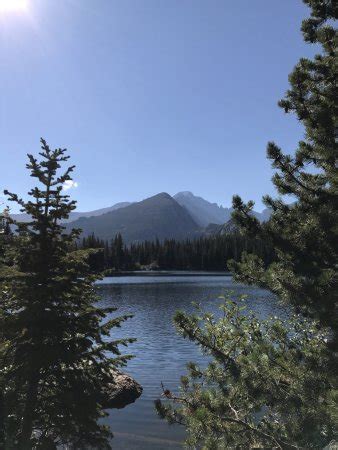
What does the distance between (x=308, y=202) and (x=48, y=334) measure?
270 inches

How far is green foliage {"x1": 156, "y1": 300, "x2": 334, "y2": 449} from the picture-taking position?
8359mm

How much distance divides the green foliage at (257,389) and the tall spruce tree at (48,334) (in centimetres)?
202

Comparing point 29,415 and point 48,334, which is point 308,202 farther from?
point 29,415

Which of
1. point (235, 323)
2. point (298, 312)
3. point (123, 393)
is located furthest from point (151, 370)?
point (298, 312)

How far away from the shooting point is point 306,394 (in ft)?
27.7

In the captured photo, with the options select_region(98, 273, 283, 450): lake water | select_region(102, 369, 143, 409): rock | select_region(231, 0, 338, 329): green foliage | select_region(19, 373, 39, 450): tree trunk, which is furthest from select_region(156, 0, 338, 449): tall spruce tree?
select_region(102, 369, 143, 409): rock

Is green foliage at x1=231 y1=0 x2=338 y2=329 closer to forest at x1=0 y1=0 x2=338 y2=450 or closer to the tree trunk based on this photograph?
forest at x1=0 y1=0 x2=338 y2=450

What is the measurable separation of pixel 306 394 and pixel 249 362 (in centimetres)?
130

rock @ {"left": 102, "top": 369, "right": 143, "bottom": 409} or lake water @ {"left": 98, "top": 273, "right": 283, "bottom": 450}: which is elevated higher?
rock @ {"left": 102, "top": 369, "right": 143, "bottom": 409}

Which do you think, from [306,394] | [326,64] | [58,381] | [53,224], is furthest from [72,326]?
[326,64]

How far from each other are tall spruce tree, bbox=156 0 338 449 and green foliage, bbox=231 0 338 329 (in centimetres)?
2

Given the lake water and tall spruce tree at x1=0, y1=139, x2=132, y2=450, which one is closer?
tall spruce tree at x1=0, y1=139, x2=132, y2=450

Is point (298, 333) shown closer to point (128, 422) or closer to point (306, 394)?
point (306, 394)

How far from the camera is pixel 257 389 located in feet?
29.3
